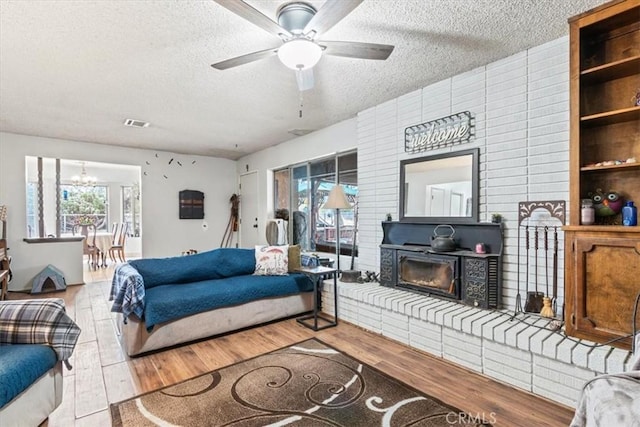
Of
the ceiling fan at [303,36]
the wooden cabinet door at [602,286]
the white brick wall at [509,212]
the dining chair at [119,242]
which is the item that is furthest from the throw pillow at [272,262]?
the dining chair at [119,242]

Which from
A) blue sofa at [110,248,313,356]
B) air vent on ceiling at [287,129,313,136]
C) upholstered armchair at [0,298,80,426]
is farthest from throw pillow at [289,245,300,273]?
upholstered armchair at [0,298,80,426]

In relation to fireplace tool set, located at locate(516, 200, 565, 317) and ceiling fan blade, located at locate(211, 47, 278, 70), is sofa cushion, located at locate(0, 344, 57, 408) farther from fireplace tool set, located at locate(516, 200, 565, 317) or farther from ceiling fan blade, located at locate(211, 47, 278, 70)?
fireplace tool set, located at locate(516, 200, 565, 317)

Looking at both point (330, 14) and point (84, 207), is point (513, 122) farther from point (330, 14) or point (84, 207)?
point (84, 207)

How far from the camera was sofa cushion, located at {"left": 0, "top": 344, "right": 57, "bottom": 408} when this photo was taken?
1508 mm

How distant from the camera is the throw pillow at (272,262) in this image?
152 inches

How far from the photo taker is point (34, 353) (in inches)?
68.6

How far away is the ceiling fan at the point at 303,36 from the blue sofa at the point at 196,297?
209 centimetres

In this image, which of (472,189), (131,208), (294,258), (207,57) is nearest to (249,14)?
(207,57)

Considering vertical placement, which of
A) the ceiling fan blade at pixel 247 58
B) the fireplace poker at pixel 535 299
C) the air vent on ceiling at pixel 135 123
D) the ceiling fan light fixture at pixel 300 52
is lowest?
the fireplace poker at pixel 535 299

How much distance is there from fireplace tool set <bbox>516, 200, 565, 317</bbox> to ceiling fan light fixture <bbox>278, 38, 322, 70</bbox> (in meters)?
2.09

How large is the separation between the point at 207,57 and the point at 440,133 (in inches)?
91.3

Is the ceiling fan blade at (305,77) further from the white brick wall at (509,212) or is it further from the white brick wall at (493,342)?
the white brick wall at (493,342)

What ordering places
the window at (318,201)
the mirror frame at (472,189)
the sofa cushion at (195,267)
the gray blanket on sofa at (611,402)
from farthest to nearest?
the window at (318,201) < the sofa cushion at (195,267) < the mirror frame at (472,189) < the gray blanket on sofa at (611,402)

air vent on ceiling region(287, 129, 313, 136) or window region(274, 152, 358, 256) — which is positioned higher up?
air vent on ceiling region(287, 129, 313, 136)
